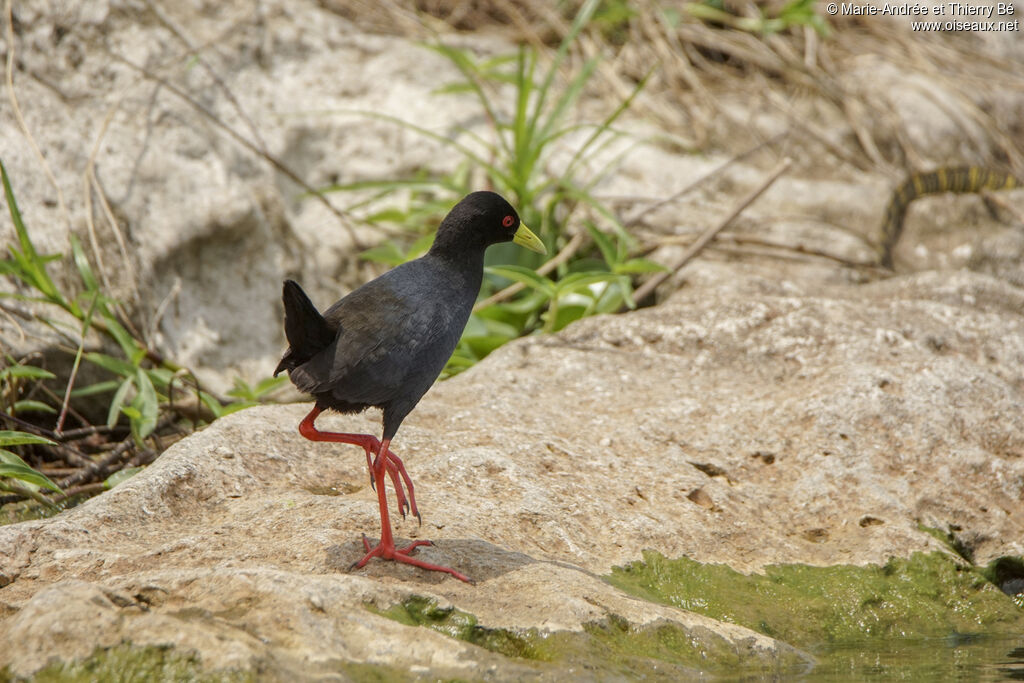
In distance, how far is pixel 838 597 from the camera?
11.1ft

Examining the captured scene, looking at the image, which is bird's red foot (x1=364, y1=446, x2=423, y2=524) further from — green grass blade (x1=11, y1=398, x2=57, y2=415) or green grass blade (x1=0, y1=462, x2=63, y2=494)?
green grass blade (x1=11, y1=398, x2=57, y2=415)

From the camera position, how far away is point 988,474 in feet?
12.9

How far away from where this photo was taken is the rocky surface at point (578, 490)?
259 centimetres

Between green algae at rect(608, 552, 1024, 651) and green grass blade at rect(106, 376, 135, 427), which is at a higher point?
green grass blade at rect(106, 376, 135, 427)

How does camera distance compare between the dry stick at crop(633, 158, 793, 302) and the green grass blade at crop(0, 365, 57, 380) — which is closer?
the green grass blade at crop(0, 365, 57, 380)

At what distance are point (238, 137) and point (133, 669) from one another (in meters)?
4.51

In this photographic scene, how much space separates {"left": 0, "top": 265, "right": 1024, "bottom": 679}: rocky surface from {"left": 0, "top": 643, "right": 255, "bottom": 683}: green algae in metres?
0.04

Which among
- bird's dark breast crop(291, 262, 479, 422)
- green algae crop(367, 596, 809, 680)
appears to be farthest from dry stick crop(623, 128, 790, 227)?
green algae crop(367, 596, 809, 680)

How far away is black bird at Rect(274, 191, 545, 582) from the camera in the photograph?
3119 mm

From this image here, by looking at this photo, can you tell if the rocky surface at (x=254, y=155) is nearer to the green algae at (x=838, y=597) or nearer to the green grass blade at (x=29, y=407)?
the green grass blade at (x=29, y=407)

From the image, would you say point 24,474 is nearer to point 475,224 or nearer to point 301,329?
point 301,329

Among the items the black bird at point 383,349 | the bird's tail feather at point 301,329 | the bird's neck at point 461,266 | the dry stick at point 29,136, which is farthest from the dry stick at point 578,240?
the bird's tail feather at point 301,329

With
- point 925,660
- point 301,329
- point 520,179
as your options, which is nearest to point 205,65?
point 520,179

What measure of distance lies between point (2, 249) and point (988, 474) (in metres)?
4.78
